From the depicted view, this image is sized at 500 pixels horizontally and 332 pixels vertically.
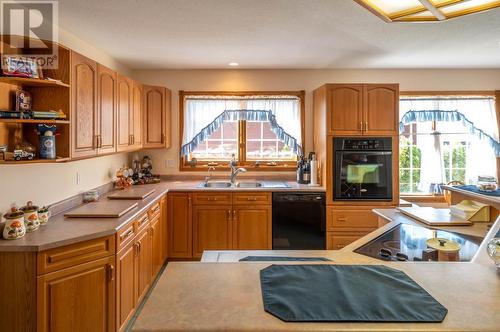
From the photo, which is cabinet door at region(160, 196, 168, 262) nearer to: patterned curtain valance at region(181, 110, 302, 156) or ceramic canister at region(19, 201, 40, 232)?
patterned curtain valance at region(181, 110, 302, 156)

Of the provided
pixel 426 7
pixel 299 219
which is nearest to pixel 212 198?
pixel 299 219

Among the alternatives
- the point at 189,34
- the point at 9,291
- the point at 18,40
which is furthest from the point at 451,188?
the point at 18,40

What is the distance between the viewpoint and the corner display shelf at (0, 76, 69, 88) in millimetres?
1930

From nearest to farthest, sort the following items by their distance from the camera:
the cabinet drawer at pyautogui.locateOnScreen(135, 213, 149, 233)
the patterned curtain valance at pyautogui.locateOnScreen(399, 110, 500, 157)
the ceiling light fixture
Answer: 1. the ceiling light fixture
2. the cabinet drawer at pyautogui.locateOnScreen(135, 213, 149, 233)
3. the patterned curtain valance at pyautogui.locateOnScreen(399, 110, 500, 157)

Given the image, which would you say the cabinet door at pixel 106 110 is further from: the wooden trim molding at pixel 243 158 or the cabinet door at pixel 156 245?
the wooden trim molding at pixel 243 158

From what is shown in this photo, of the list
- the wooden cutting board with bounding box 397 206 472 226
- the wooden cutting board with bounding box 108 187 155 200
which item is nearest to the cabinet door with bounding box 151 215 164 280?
the wooden cutting board with bounding box 108 187 155 200

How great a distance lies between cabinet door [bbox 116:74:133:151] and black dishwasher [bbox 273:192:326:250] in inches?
66.1

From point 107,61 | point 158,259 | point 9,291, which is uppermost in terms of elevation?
point 107,61

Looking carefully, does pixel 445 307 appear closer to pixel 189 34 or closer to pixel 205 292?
pixel 205 292

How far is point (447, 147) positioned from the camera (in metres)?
4.32

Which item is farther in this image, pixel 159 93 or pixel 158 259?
pixel 159 93

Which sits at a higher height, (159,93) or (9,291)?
(159,93)

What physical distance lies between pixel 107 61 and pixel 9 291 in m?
2.54

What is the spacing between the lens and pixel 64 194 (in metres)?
2.68
